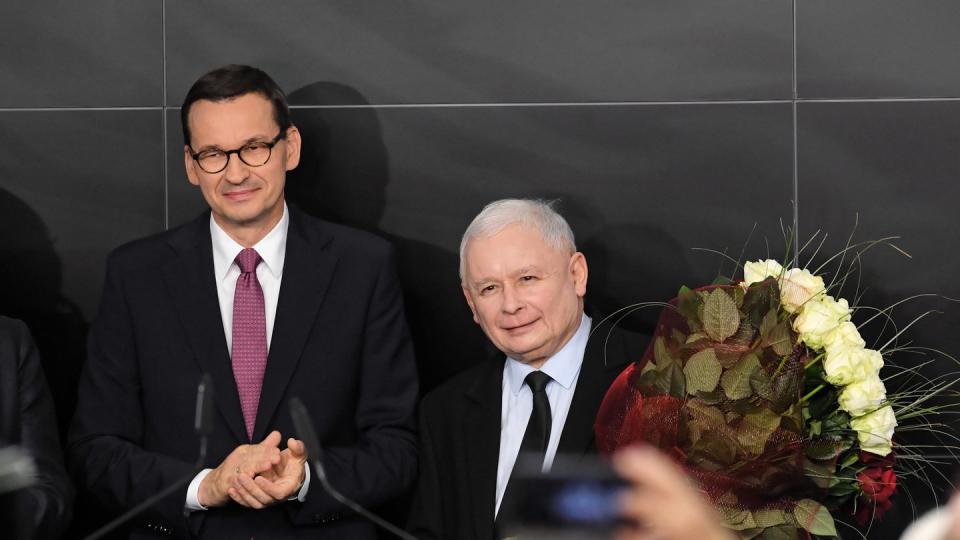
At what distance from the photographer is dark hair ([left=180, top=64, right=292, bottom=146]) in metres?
3.40

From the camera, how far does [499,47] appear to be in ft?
12.8

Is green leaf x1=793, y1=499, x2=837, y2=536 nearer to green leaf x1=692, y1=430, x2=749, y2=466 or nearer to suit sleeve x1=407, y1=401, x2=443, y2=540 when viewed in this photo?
green leaf x1=692, y1=430, x2=749, y2=466

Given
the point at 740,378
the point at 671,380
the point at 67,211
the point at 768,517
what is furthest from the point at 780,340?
the point at 67,211

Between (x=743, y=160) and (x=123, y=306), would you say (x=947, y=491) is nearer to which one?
(x=743, y=160)

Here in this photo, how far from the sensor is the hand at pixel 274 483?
300cm

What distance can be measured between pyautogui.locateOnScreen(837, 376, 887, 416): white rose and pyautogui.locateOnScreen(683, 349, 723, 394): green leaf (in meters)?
0.34

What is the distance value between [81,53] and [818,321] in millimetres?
2471

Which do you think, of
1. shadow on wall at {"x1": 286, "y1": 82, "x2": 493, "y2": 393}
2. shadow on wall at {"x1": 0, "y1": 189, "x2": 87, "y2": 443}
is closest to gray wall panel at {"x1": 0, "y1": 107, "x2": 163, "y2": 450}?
shadow on wall at {"x1": 0, "y1": 189, "x2": 87, "y2": 443}

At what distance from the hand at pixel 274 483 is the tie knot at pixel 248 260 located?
0.59 meters

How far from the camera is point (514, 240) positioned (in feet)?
10.6

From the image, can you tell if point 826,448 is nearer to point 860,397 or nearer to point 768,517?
point 860,397

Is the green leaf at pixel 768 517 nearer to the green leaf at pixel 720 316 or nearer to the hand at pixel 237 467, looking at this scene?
the green leaf at pixel 720 316

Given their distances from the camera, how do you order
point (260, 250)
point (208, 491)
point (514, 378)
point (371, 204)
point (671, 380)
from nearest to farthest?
1. point (671, 380)
2. point (208, 491)
3. point (514, 378)
4. point (260, 250)
5. point (371, 204)

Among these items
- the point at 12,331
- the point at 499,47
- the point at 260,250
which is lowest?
the point at 12,331
